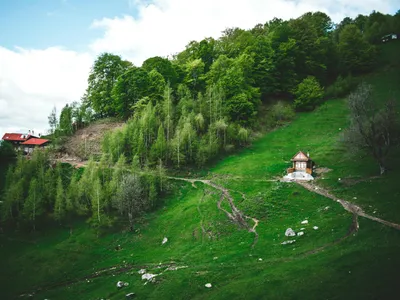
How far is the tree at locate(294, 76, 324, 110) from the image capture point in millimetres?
97312

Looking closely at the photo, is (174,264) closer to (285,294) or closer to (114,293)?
(114,293)

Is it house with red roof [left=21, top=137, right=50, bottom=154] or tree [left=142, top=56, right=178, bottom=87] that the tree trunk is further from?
house with red roof [left=21, top=137, right=50, bottom=154]

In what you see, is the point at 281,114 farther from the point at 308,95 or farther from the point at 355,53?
the point at 355,53

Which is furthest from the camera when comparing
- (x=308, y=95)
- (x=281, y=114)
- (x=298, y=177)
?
(x=308, y=95)

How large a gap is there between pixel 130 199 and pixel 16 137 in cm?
6611

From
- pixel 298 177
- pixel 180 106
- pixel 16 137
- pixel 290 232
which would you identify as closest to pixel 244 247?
pixel 290 232

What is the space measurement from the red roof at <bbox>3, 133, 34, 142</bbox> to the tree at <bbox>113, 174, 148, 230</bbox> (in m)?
59.9

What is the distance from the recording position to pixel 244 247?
144 feet

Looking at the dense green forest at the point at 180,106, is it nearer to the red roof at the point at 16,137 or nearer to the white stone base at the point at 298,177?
the red roof at the point at 16,137

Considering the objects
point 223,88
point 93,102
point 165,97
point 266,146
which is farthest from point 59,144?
point 266,146

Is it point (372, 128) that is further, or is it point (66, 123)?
point (66, 123)

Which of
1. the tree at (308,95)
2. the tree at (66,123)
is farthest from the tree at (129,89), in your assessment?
the tree at (308,95)

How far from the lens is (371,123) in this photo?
53.8 meters

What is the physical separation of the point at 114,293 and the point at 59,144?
60273 mm
